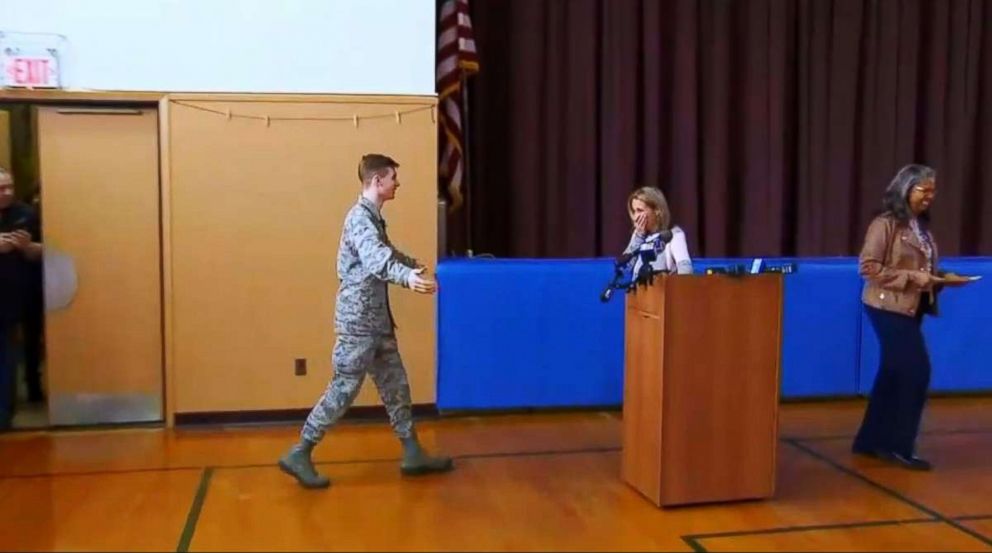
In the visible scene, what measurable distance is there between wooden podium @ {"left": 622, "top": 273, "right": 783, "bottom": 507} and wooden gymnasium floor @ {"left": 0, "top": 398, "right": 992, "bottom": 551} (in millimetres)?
119

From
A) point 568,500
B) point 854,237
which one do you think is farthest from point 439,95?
point 854,237

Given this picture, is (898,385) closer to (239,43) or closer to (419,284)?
(419,284)

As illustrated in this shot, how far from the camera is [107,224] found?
5293 millimetres

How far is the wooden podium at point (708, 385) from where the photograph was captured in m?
3.91

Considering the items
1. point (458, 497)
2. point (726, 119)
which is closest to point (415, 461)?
point (458, 497)

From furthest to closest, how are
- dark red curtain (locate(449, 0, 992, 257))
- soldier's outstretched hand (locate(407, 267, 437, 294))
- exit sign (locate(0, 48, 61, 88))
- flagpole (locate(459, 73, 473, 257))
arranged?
dark red curtain (locate(449, 0, 992, 257)) → flagpole (locate(459, 73, 473, 257)) → exit sign (locate(0, 48, 61, 88)) → soldier's outstretched hand (locate(407, 267, 437, 294))

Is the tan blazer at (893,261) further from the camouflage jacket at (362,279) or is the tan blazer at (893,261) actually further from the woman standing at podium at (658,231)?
the camouflage jacket at (362,279)

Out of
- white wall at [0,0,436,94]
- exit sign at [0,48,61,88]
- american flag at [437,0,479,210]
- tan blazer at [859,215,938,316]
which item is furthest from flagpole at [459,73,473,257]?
tan blazer at [859,215,938,316]

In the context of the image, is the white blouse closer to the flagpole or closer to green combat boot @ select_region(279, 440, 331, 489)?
green combat boot @ select_region(279, 440, 331, 489)

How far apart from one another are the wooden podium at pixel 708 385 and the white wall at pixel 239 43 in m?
2.14

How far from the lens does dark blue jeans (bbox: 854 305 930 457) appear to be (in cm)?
Result: 452

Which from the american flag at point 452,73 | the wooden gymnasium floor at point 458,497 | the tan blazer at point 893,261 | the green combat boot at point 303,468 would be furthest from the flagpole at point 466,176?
the tan blazer at point 893,261

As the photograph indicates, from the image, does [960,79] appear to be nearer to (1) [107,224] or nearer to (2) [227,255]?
(2) [227,255]

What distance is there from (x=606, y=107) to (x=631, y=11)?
62 centimetres
